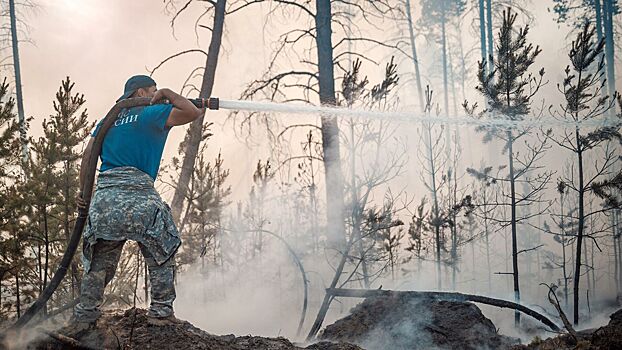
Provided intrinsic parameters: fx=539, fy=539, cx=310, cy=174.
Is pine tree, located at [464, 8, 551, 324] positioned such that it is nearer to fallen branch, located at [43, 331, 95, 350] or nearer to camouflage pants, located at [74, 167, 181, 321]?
camouflage pants, located at [74, 167, 181, 321]

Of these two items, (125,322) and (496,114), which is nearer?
(125,322)

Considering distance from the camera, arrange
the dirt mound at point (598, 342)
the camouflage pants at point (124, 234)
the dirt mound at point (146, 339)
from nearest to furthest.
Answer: the dirt mound at point (598, 342)
the dirt mound at point (146, 339)
the camouflage pants at point (124, 234)

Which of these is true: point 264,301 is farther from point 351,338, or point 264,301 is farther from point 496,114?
point 496,114

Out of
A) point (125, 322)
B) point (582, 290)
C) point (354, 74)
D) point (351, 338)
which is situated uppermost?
point (354, 74)

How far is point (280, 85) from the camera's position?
11.9 metres

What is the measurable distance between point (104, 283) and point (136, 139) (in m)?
1.20

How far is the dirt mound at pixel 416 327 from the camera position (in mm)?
5684

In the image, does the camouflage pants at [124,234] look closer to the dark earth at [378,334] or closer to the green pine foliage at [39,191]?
the dark earth at [378,334]

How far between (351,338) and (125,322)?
2587 millimetres

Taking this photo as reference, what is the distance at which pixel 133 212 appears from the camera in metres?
4.22

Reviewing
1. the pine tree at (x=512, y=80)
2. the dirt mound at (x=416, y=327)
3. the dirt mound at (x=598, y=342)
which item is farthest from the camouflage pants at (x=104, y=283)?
the pine tree at (x=512, y=80)

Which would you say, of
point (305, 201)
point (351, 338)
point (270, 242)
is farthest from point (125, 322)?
point (305, 201)

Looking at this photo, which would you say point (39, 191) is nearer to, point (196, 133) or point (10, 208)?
point (10, 208)

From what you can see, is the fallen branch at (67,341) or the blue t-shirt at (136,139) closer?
the fallen branch at (67,341)
